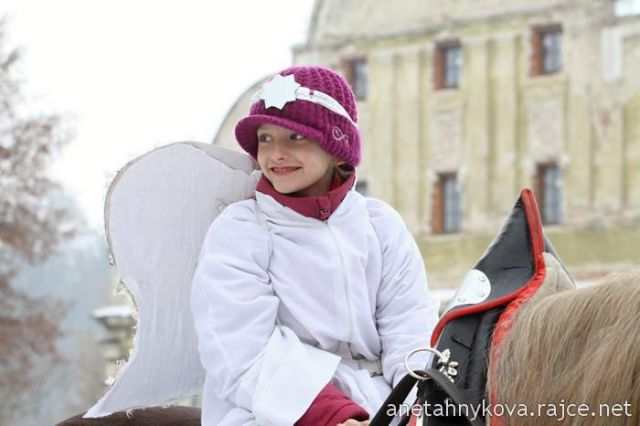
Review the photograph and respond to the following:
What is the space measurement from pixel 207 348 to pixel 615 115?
18678 millimetres

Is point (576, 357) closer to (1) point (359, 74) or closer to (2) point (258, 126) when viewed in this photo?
(2) point (258, 126)

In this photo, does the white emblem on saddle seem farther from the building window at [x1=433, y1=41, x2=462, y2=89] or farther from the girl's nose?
the building window at [x1=433, y1=41, x2=462, y2=89]

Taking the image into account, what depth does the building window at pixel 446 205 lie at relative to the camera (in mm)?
21359

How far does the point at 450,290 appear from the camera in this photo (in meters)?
20.4

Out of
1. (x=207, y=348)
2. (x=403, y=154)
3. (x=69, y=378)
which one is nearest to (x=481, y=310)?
(x=207, y=348)

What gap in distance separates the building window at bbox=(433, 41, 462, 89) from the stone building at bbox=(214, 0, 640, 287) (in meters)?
0.02

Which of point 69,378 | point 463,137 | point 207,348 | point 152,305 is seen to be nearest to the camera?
point 207,348

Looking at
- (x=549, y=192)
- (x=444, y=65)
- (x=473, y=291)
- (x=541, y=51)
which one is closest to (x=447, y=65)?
(x=444, y=65)

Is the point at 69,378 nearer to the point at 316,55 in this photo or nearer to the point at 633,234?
the point at 316,55

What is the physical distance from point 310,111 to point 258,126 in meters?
0.10

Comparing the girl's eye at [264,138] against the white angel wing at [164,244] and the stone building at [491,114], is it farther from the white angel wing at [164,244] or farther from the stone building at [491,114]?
the stone building at [491,114]

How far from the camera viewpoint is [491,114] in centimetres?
2120

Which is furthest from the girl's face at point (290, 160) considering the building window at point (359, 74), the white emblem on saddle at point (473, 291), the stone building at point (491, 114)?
the building window at point (359, 74)

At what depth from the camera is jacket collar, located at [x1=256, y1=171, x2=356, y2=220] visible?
8.04ft
